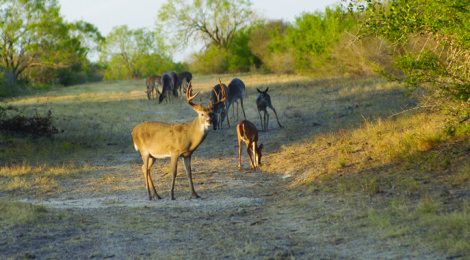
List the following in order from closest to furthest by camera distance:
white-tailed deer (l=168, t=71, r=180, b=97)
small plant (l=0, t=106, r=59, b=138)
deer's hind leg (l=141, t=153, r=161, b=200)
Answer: deer's hind leg (l=141, t=153, r=161, b=200)
small plant (l=0, t=106, r=59, b=138)
white-tailed deer (l=168, t=71, r=180, b=97)

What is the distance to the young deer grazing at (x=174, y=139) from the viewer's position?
8.92 m

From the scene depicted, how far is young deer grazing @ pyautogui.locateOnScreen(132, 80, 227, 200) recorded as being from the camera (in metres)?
8.92

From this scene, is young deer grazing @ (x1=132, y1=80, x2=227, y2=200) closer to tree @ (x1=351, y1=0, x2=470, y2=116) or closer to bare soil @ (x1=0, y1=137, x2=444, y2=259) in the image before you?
bare soil @ (x1=0, y1=137, x2=444, y2=259)

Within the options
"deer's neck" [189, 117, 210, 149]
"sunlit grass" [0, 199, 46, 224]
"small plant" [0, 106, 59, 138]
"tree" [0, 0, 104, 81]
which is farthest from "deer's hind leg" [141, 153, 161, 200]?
"tree" [0, 0, 104, 81]

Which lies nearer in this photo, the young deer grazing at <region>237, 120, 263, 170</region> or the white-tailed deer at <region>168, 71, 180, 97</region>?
the young deer grazing at <region>237, 120, 263, 170</region>

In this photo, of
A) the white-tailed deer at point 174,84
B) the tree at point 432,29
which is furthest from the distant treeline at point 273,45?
the white-tailed deer at point 174,84

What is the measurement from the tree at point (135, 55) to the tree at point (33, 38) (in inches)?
1009

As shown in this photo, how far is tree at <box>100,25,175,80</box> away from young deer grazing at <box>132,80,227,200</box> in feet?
220

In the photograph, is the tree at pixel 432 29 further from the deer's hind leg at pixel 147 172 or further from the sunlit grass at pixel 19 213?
the sunlit grass at pixel 19 213

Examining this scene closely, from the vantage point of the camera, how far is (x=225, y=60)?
Answer: 191 feet

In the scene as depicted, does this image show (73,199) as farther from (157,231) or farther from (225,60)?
(225,60)

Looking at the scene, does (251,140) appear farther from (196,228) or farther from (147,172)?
(196,228)

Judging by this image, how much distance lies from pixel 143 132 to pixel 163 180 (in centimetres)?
177

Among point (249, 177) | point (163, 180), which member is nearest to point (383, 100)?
point (249, 177)
